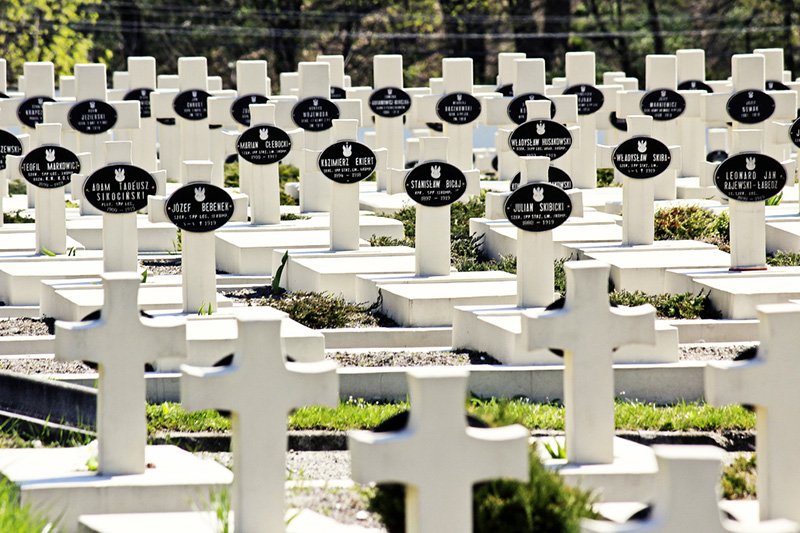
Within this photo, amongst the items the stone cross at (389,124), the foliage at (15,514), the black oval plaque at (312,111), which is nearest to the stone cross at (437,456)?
the foliage at (15,514)

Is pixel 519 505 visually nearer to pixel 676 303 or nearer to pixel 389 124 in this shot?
pixel 676 303

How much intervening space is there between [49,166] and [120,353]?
8.37 m

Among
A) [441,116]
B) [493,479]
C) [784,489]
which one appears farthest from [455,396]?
[441,116]

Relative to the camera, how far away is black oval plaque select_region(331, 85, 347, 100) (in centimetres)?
2428

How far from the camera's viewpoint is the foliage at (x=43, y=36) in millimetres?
32938

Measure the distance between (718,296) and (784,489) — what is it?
6.53 m

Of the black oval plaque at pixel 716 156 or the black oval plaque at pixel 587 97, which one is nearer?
the black oval plaque at pixel 587 97

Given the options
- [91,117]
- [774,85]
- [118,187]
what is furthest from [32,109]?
[774,85]

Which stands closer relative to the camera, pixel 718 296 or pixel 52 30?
pixel 718 296

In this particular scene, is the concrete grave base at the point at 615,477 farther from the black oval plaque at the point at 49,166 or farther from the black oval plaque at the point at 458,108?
the black oval plaque at the point at 458,108

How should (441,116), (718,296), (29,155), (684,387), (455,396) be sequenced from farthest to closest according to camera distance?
(441,116) → (29,155) → (718,296) → (684,387) → (455,396)

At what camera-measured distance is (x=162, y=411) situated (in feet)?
37.6

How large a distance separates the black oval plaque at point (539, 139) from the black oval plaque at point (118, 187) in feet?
15.2

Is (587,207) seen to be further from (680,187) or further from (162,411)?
(162,411)
